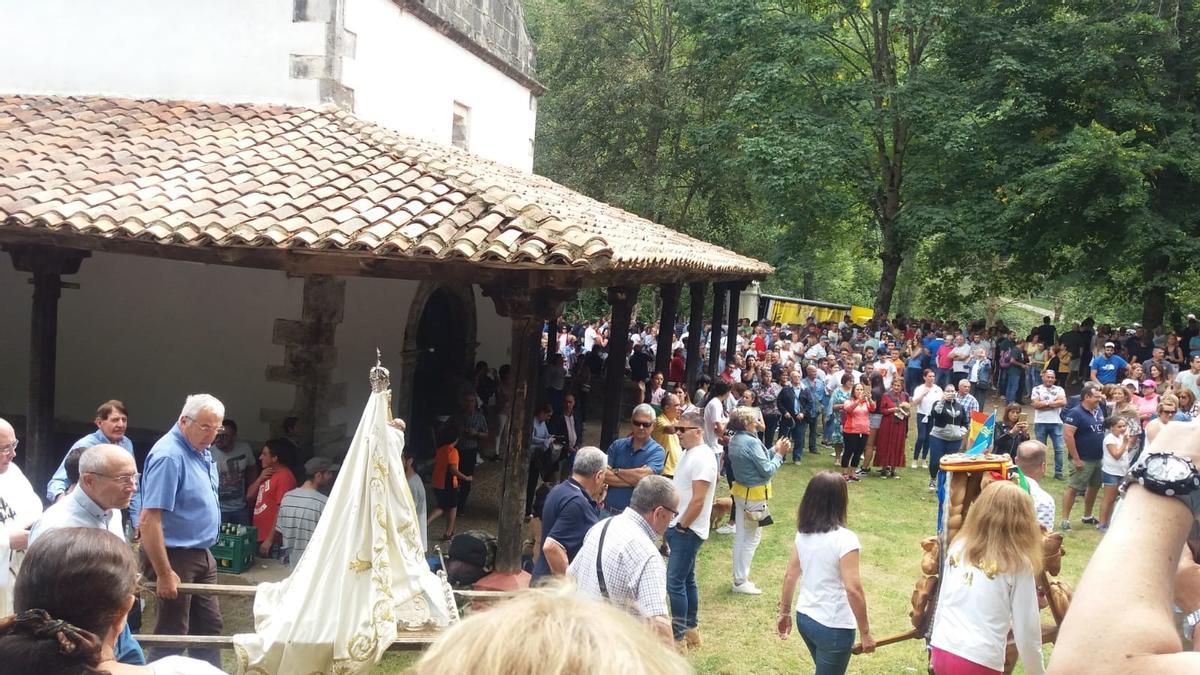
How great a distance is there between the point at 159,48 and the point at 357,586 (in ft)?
26.7

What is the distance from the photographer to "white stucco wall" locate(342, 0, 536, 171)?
1058 cm

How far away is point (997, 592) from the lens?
3.76 m

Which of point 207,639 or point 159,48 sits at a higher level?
point 159,48

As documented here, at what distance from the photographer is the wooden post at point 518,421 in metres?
7.17

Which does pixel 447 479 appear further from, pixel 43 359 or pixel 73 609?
pixel 73 609

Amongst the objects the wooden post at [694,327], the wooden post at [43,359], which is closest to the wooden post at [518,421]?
the wooden post at [43,359]

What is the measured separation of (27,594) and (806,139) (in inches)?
874

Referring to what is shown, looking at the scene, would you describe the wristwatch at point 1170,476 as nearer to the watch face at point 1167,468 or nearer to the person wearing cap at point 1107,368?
the watch face at point 1167,468

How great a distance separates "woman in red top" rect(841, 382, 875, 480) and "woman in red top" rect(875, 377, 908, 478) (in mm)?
299

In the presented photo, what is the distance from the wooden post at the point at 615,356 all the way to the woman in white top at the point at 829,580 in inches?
242

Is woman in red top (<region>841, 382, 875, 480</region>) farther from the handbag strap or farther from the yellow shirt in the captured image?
the handbag strap

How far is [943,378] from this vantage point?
17.0m

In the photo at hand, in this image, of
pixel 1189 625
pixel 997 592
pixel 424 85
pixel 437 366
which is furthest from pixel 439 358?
pixel 1189 625

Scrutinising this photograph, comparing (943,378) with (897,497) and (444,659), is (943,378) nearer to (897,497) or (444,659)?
(897,497)
